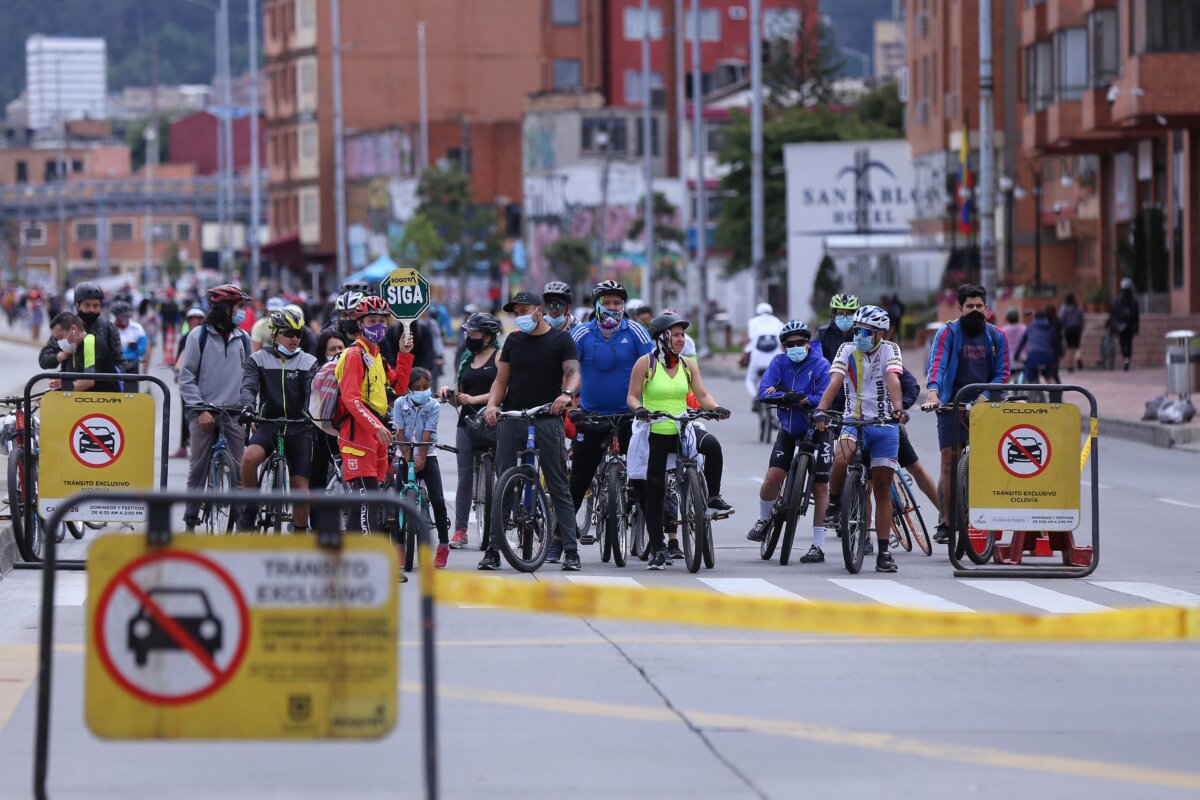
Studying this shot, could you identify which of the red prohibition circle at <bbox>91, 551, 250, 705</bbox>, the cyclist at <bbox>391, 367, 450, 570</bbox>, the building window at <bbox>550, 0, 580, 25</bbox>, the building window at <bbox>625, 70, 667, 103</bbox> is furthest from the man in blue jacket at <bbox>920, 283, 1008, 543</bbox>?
the building window at <bbox>550, 0, 580, 25</bbox>

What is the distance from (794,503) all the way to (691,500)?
87cm

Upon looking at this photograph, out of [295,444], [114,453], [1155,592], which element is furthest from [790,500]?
[114,453]

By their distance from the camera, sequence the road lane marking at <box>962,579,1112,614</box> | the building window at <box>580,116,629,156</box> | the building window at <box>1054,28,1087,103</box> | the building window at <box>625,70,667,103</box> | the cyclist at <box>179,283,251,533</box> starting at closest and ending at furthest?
1. the road lane marking at <box>962,579,1112,614</box>
2. the cyclist at <box>179,283,251,533</box>
3. the building window at <box>1054,28,1087,103</box>
4. the building window at <box>580,116,629,156</box>
5. the building window at <box>625,70,667,103</box>

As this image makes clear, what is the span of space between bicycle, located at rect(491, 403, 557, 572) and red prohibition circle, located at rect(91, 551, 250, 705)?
26.2 feet

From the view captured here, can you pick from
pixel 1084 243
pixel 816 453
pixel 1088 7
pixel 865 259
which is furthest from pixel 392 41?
pixel 816 453

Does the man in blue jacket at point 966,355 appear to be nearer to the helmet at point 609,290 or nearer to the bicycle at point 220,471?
the helmet at point 609,290

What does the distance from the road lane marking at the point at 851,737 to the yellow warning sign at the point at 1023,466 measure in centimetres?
557

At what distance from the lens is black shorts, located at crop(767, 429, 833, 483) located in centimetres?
1622

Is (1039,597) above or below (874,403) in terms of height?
below

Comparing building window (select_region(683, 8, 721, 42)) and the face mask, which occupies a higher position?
building window (select_region(683, 8, 721, 42))

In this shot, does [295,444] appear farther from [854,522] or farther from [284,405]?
[854,522]

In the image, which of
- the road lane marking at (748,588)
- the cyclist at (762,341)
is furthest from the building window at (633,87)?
the road lane marking at (748,588)

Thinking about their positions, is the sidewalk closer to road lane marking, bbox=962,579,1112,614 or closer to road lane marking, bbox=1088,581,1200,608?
road lane marking, bbox=1088,581,1200,608

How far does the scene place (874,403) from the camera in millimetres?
15414
